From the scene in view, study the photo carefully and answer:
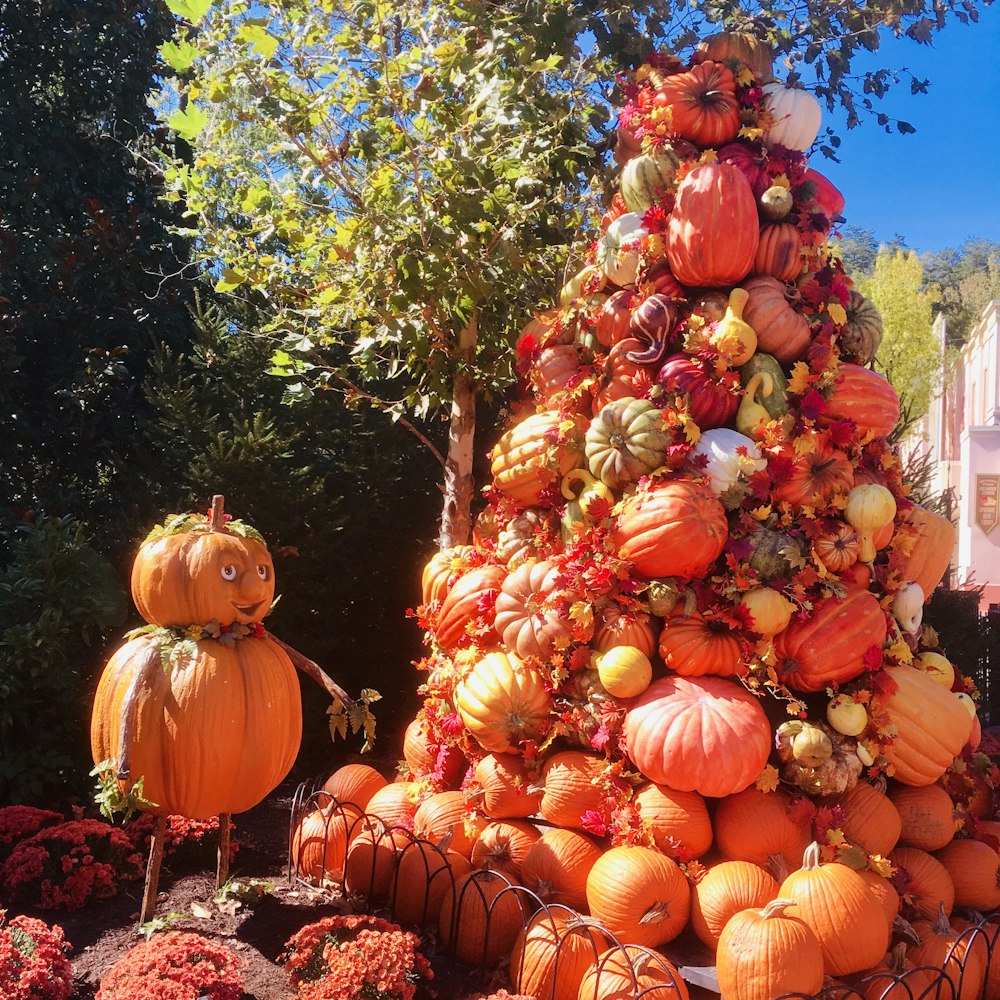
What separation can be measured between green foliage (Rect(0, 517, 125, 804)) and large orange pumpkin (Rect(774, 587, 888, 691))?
3.90 metres

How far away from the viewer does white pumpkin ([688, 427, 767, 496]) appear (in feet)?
15.1

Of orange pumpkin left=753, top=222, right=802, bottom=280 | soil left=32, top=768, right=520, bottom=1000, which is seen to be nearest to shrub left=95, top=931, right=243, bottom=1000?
soil left=32, top=768, right=520, bottom=1000

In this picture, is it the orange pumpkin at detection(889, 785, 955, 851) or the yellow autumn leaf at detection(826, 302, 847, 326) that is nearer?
the orange pumpkin at detection(889, 785, 955, 851)

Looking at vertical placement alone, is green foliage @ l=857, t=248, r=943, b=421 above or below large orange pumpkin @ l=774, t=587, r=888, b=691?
above

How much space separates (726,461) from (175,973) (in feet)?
10.3

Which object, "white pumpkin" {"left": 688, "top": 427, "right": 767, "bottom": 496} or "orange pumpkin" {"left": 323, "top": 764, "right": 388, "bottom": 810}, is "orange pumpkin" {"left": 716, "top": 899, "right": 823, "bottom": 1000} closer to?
"white pumpkin" {"left": 688, "top": 427, "right": 767, "bottom": 496}

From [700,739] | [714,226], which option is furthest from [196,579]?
[714,226]

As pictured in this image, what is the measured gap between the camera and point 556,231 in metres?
6.07

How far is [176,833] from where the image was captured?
193 inches

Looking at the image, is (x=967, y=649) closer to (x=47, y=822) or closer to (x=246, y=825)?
(x=246, y=825)

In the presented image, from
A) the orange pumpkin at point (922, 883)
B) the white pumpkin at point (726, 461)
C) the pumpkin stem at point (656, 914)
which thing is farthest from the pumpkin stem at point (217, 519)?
the orange pumpkin at point (922, 883)

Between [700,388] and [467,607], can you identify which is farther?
[467,607]

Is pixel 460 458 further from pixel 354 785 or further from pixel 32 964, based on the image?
pixel 32 964

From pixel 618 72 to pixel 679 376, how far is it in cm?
219
